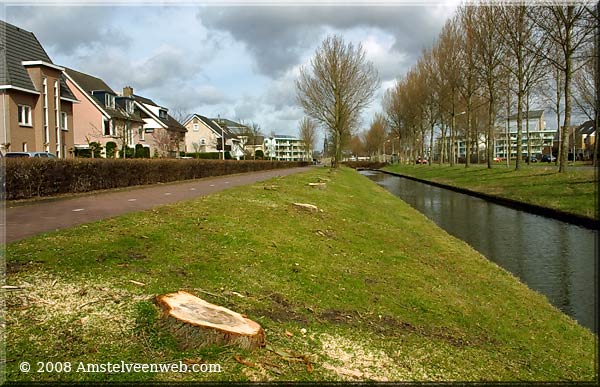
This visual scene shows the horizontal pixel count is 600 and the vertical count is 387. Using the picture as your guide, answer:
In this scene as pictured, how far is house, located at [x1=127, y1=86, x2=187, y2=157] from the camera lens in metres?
56.8

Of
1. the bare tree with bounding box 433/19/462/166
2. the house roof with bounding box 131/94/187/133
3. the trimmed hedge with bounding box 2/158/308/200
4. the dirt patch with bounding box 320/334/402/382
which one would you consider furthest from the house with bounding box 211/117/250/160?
the dirt patch with bounding box 320/334/402/382

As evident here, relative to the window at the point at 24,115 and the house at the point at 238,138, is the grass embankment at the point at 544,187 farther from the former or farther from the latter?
the house at the point at 238,138

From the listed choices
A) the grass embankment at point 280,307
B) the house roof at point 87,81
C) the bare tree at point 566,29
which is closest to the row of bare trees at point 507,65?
the bare tree at point 566,29

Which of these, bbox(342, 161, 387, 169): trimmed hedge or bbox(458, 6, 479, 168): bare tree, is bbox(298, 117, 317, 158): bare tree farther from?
bbox(458, 6, 479, 168): bare tree

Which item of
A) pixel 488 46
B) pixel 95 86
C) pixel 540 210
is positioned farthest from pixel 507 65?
pixel 95 86

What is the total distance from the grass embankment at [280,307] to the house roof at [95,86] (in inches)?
1710

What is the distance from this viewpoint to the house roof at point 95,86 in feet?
155

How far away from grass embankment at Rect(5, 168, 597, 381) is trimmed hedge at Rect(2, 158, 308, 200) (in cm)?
301

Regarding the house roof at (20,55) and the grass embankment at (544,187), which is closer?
the grass embankment at (544,187)

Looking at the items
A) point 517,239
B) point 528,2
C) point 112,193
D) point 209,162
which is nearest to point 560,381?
point 517,239

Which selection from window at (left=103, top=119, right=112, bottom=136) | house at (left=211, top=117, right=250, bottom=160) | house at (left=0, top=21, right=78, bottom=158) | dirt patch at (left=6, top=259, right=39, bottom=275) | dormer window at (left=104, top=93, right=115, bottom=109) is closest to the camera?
dirt patch at (left=6, top=259, right=39, bottom=275)

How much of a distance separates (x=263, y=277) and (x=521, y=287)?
5437mm

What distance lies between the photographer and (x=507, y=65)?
32844 millimetres

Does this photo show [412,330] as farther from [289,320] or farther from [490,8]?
[490,8]
